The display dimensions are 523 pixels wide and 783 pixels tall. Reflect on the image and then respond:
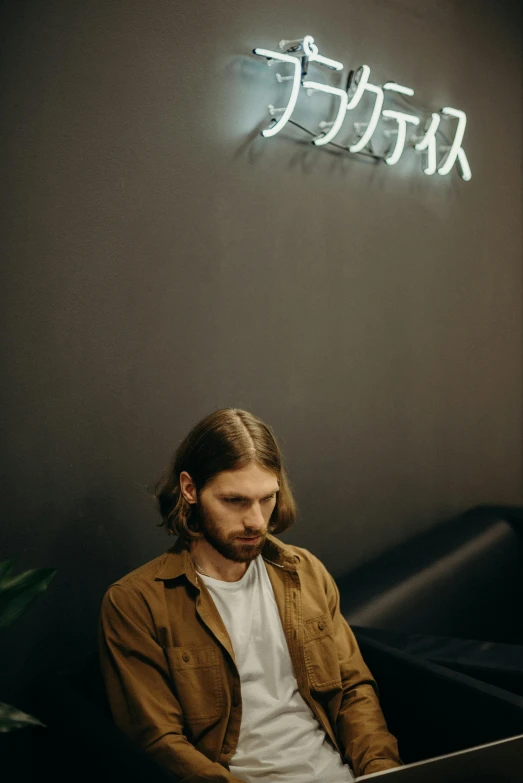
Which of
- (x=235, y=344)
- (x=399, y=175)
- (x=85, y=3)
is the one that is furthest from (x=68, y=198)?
(x=399, y=175)

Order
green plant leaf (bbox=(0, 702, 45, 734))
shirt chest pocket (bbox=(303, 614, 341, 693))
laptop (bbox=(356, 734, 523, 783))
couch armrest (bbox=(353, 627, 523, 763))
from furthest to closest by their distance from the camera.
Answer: shirt chest pocket (bbox=(303, 614, 341, 693)) → couch armrest (bbox=(353, 627, 523, 763)) → green plant leaf (bbox=(0, 702, 45, 734)) → laptop (bbox=(356, 734, 523, 783))

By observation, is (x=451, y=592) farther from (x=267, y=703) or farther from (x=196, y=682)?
(x=196, y=682)

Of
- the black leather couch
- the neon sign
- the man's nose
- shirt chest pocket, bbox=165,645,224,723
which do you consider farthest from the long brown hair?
the neon sign

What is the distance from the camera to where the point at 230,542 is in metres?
1.90

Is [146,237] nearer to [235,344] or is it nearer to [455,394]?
[235,344]

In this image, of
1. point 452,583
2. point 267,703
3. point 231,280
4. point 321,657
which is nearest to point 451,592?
point 452,583

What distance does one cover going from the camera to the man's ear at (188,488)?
1948 mm

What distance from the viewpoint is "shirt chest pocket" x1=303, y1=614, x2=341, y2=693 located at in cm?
196

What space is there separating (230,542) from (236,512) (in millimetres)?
A: 73

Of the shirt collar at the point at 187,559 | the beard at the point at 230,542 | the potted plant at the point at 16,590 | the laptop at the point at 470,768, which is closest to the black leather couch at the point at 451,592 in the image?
the shirt collar at the point at 187,559

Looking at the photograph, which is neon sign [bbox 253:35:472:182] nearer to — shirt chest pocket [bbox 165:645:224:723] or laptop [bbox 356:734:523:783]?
shirt chest pocket [bbox 165:645:224:723]

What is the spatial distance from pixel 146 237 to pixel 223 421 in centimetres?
71

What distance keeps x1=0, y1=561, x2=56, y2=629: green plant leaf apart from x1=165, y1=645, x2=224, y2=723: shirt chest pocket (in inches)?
17.2

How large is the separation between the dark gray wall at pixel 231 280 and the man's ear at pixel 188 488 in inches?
15.6
